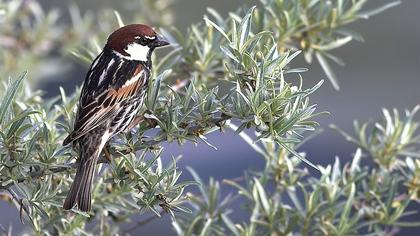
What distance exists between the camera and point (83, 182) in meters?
2.64

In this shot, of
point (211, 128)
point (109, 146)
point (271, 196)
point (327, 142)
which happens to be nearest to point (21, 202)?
point (109, 146)

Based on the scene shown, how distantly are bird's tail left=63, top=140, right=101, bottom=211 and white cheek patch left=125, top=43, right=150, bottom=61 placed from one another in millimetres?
437

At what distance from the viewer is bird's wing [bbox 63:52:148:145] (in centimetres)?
284

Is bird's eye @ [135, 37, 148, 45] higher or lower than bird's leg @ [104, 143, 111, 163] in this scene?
higher

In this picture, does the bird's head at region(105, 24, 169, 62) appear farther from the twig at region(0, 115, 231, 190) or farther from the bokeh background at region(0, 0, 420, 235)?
the bokeh background at region(0, 0, 420, 235)

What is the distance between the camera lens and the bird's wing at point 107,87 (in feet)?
9.33

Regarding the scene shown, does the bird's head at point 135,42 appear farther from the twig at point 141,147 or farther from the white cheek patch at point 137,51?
the twig at point 141,147

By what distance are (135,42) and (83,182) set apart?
1.91 feet

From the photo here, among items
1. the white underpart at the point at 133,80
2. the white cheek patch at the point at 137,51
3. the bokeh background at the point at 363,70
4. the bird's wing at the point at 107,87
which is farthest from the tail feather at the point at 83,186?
the bokeh background at the point at 363,70

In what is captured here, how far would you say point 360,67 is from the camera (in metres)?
8.42

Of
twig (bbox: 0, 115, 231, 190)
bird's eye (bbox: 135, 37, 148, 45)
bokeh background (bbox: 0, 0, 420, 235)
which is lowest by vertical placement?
bokeh background (bbox: 0, 0, 420, 235)

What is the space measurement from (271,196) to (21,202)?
2.80 ft

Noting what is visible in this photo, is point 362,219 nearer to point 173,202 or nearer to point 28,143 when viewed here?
point 173,202

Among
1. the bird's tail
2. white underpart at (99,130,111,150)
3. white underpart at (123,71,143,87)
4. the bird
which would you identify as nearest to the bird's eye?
the bird
